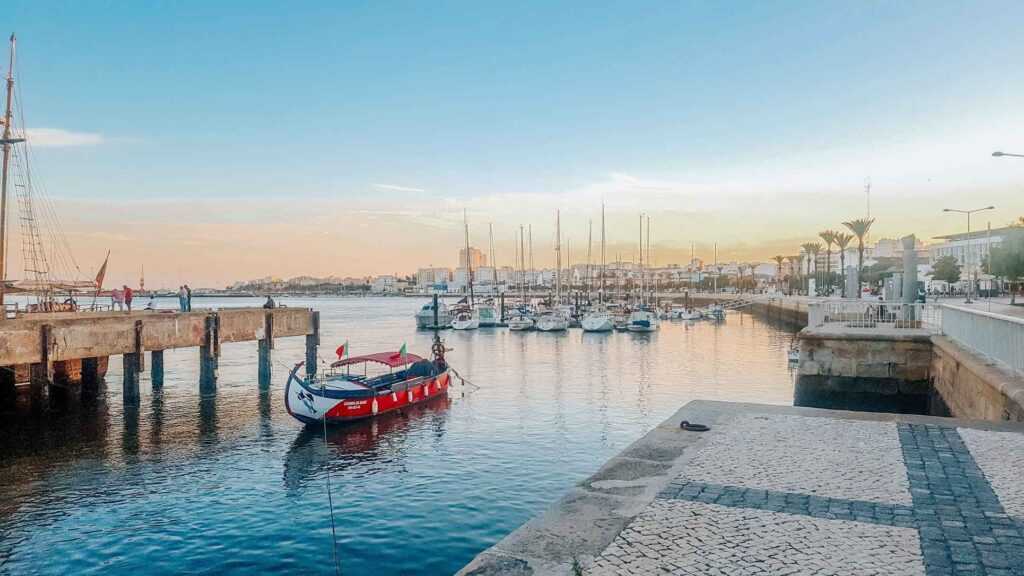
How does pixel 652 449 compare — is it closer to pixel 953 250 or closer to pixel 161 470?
pixel 161 470

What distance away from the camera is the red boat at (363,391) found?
23.1 m

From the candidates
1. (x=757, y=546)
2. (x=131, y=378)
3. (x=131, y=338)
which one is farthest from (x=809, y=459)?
(x=131, y=378)

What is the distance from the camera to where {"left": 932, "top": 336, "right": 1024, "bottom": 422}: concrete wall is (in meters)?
12.8

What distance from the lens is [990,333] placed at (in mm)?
16047

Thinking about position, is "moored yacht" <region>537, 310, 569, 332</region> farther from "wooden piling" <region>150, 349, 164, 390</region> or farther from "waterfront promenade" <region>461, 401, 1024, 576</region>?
"waterfront promenade" <region>461, 401, 1024, 576</region>

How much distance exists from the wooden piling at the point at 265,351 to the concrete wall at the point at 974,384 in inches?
1014

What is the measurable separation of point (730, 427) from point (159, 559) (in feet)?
35.1

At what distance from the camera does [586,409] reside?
91.4 feet

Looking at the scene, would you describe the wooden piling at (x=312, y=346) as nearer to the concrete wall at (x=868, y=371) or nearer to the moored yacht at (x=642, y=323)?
the concrete wall at (x=868, y=371)

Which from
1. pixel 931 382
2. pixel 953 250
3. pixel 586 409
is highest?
pixel 953 250

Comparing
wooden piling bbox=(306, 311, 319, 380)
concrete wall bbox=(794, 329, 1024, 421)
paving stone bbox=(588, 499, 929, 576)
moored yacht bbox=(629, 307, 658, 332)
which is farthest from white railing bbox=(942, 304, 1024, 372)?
moored yacht bbox=(629, 307, 658, 332)

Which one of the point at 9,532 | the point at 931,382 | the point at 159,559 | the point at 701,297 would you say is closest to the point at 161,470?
the point at 9,532

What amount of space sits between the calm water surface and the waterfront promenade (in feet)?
16.3

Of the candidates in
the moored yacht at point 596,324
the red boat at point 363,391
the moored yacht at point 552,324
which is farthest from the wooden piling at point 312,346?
the moored yacht at point 552,324
